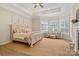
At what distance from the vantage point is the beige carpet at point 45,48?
2.58 m

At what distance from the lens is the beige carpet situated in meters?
2.58

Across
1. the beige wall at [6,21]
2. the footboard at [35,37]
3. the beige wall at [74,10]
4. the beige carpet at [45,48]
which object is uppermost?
the beige wall at [74,10]

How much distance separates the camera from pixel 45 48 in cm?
265

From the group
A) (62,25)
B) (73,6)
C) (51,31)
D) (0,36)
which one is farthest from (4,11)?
(73,6)

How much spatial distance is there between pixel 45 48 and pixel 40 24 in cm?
53

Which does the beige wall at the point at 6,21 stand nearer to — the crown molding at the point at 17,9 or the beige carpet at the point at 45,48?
the crown molding at the point at 17,9

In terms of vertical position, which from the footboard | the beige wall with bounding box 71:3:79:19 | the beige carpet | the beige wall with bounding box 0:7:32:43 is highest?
the beige wall with bounding box 71:3:79:19

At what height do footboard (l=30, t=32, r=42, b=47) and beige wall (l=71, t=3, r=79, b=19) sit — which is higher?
beige wall (l=71, t=3, r=79, b=19)

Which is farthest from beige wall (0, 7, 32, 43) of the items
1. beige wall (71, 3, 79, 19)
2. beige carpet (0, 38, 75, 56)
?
beige wall (71, 3, 79, 19)

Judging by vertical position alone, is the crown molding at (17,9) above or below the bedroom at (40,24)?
above

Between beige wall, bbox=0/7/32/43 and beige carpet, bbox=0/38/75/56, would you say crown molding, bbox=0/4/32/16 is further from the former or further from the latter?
beige carpet, bbox=0/38/75/56

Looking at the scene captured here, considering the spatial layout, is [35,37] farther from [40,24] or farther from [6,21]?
[6,21]

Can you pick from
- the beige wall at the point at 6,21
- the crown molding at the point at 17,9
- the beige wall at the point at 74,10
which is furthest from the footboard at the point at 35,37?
the beige wall at the point at 74,10

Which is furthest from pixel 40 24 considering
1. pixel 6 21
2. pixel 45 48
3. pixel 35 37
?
pixel 6 21
